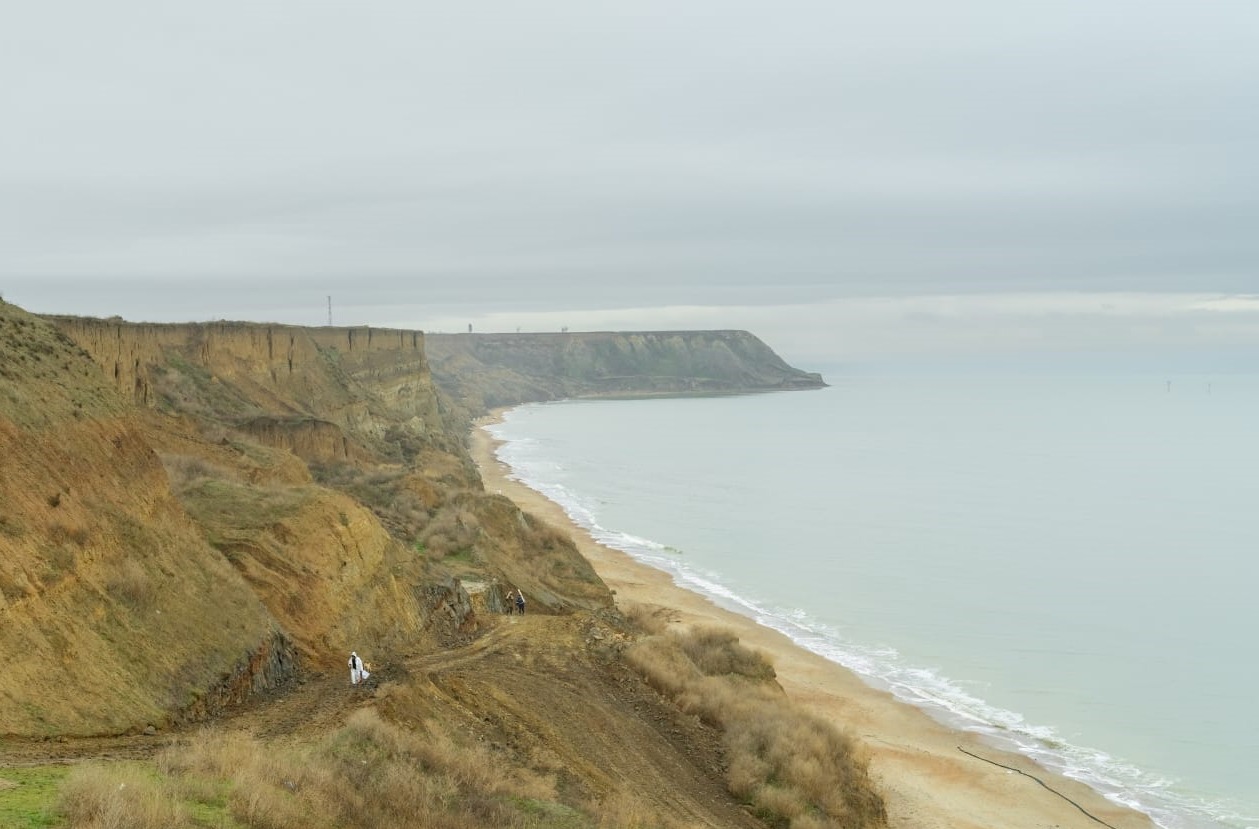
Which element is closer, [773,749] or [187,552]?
[187,552]

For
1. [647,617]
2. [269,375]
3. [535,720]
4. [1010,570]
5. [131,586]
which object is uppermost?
[269,375]

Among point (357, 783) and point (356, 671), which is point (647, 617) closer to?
point (356, 671)

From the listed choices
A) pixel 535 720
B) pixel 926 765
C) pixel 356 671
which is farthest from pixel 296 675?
pixel 926 765

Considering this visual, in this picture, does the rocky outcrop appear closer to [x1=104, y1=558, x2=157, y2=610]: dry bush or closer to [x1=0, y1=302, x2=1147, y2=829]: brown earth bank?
[x1=0, y1=302, x2=1147, y2=829]: brown earth bank

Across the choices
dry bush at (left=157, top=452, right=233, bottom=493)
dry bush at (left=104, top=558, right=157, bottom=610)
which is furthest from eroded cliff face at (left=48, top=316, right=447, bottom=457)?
dry bush at (left=104, top=558, right=157, bottom=610)

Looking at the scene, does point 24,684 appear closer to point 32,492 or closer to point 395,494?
point 32,492

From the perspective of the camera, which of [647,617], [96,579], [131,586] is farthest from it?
[647,617]

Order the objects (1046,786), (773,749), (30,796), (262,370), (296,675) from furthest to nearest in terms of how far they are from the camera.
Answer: (262,370) → (1046,786) → (773,749) → (296,675) → (30,796)
